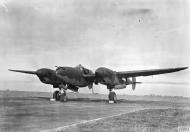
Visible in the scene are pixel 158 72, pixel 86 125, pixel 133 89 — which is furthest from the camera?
pixel 133 89

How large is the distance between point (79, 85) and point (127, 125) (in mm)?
18182

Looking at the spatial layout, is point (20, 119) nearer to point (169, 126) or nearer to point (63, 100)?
point (169, 126)

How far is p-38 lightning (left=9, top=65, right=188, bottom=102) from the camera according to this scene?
28022 millimetres

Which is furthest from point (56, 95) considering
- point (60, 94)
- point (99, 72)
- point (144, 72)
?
point (144, 72)

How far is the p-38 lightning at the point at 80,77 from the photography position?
2802 centimetres

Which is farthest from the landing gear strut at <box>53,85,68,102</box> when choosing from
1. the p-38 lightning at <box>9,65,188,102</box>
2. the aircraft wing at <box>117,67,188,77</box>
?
the aircraft wing at <box>117,67,188,77</box>

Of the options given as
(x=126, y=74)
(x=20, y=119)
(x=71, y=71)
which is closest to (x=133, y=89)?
(x=126, y=74)

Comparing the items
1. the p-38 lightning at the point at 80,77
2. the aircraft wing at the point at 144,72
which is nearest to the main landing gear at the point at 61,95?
the p-38 lightning at the point at 80,77

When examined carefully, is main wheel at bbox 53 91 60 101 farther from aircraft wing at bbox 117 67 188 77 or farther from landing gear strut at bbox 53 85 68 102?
aircraft wing at bbox 117 67 188 77

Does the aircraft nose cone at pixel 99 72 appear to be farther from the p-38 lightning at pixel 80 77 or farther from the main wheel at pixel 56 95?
the main wheel at pixel 56 95

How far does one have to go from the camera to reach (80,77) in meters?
29.8

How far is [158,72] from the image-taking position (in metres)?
29.8

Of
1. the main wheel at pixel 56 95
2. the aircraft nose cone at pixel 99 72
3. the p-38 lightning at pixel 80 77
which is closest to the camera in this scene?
the aircraft nose cone at pixel 99 72

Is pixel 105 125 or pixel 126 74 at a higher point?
pixel 126 74
